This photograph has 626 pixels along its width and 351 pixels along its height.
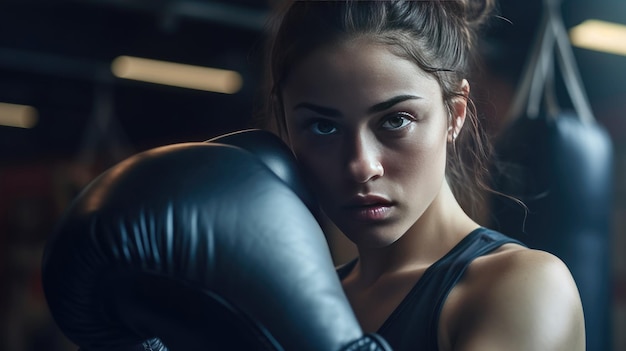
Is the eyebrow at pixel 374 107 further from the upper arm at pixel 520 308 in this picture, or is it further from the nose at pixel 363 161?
the upper arm at pixel 520 308

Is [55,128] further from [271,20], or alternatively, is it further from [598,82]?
[271,20]

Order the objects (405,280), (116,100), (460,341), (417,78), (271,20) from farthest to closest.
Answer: (116,100), (271,20), (405,280), (417,78), (460,341)

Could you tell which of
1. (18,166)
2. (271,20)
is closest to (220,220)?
(271,20)

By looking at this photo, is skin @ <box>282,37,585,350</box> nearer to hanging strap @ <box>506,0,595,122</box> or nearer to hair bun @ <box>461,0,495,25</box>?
hair bun @ <box>461,0,495,25</box>

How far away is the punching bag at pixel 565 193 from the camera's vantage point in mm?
1579

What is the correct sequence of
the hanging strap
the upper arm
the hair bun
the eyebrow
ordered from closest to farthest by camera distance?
1. the upper arm
2. the eyebrow
3. the hair bun
4. the hanging strap

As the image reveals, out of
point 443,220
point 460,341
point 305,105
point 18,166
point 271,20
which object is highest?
point 18,166

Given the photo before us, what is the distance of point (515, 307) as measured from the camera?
3.00 feet

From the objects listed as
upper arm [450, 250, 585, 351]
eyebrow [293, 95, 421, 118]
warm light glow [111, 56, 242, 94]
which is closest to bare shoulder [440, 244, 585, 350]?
upper arm [450, 250, 585, 351]

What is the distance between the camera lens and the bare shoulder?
2.94 feet

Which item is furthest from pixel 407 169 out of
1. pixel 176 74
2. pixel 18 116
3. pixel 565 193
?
pixel 18 116

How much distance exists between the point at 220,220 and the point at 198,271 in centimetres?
6

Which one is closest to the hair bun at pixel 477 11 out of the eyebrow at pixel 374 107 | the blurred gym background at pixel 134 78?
the eyebrow at pixel 374 107

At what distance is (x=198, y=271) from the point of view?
2.59ft
